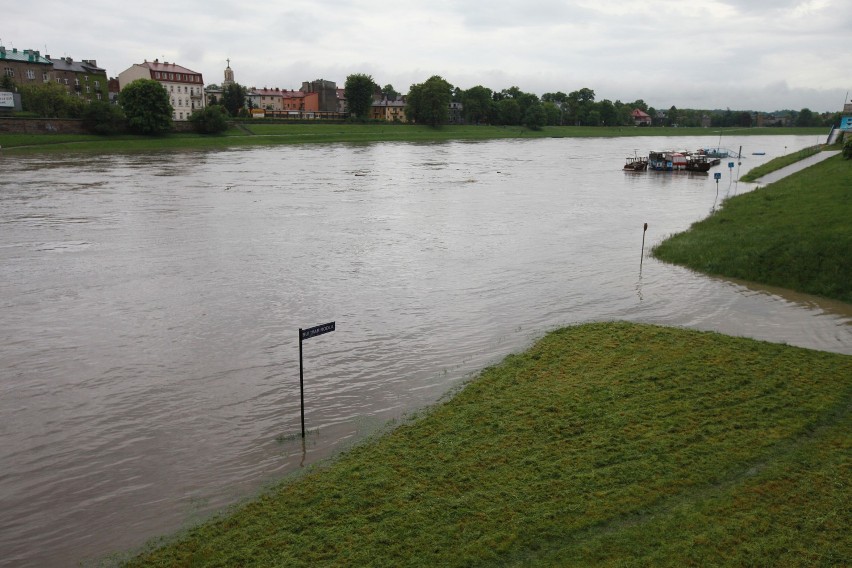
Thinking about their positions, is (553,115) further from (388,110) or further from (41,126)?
(41,126)

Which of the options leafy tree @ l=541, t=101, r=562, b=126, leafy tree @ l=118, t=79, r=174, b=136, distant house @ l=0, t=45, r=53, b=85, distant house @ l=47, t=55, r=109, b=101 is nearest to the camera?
leafy tree @ l=118, t=79, r=174, b=136

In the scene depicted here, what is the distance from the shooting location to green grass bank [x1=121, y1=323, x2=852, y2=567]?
812 centimetres

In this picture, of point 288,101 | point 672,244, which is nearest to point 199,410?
point 672,244

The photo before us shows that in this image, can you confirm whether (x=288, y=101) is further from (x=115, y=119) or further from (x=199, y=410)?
(x=199, y=410)

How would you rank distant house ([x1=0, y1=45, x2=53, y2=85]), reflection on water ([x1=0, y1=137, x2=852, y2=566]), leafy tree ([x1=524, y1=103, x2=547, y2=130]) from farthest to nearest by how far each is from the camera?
leafy tree ([x1=524, y1=103, x2=547, y2=130])
distant house ([x1=0, y1=45, x2=53, y2=85])
reflection on water ([x1=0, y1=137, x2=852, y2=566])

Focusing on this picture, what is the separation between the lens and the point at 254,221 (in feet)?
118

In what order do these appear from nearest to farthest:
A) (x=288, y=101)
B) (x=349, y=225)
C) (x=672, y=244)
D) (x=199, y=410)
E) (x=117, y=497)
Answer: (x=117, y=497) → (x=199, y=410) → (x=672, y=244) → (x=349, y=225) → (x=288, y=101)

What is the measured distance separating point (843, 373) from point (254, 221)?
29513mm

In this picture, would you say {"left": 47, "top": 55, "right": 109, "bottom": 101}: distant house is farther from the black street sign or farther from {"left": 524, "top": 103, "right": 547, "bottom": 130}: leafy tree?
the black street sign

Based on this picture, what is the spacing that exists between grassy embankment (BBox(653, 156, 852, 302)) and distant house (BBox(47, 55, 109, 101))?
126 metres

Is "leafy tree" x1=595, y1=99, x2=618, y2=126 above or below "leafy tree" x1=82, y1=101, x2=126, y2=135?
above

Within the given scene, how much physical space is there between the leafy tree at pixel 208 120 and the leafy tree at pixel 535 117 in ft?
277

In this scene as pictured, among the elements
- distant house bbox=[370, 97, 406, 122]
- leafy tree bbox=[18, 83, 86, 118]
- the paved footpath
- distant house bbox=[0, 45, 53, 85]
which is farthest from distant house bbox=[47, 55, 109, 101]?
the paved footpath

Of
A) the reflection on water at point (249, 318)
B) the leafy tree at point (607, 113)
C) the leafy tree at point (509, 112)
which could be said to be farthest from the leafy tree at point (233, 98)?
the leafy tree at point (607, 113)
